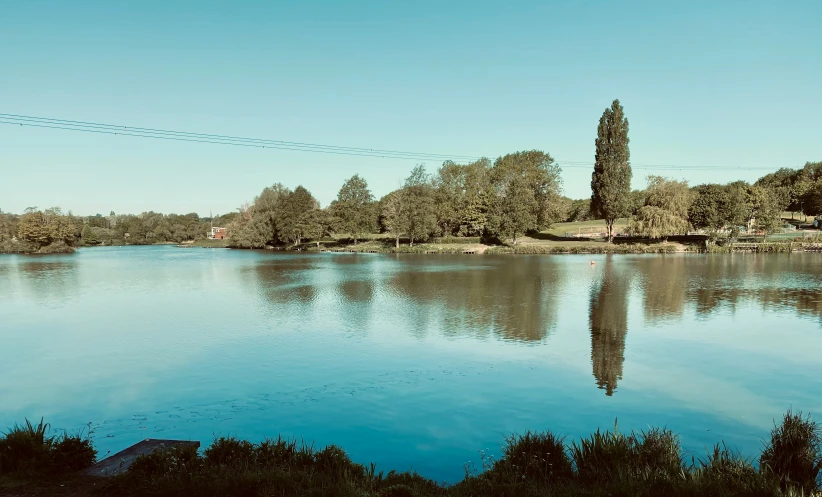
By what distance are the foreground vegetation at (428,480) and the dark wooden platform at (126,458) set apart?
0.25 metres

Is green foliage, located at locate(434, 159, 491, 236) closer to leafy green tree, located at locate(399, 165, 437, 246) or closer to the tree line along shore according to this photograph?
the tree line along shore

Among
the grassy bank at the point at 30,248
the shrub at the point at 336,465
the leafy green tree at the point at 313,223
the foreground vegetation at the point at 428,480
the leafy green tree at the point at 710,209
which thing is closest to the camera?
the foreground vegetation at the point at 428,480

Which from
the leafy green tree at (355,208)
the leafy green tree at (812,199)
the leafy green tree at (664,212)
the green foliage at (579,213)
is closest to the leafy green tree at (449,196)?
the leafy green tree at (355,208)

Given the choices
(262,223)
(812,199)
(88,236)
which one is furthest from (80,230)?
(812,199)

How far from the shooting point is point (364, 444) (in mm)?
10219

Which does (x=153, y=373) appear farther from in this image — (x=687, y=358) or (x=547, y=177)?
(x=547, y=177)

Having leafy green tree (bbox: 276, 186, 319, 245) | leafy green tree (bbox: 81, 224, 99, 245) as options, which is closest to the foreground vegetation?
leafy green tree (bbox: 276, 186, 319, 245)

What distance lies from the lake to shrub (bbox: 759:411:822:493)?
3.96 ft

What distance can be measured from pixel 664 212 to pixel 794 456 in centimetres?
6520

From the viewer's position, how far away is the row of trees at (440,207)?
7819 cm

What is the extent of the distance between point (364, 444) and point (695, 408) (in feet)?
25.3

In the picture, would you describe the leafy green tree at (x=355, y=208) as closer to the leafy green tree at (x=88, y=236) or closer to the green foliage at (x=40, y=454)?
the leafy green tree at (x=88, y=236)

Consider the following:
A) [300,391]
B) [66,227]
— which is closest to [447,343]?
[300,391]

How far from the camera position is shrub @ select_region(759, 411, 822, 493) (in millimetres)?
7711
